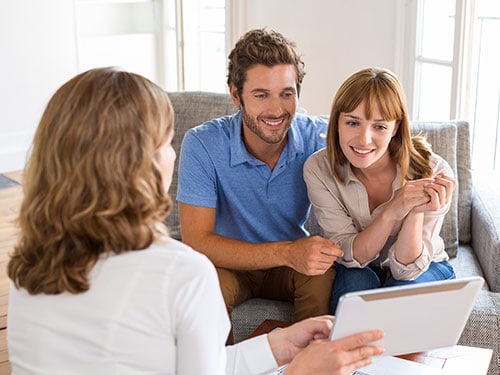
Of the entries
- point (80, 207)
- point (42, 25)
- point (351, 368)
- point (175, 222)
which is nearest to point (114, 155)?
point (80, 207)

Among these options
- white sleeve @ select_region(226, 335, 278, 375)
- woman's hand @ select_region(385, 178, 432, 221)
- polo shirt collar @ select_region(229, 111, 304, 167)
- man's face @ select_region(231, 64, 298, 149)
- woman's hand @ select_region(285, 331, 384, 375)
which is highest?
man's face @ select_region(231, 64, 298, 149)

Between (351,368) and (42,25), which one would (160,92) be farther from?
(42,25)

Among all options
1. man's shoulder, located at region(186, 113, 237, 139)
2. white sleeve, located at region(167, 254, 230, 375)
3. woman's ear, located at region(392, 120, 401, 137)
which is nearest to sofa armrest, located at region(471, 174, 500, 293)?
woman's ear, located at region(392, 120, 401, 137)

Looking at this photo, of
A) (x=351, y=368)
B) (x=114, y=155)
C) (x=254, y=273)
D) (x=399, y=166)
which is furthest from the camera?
(x=254, y=273)

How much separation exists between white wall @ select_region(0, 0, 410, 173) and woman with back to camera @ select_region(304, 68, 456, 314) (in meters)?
1.70

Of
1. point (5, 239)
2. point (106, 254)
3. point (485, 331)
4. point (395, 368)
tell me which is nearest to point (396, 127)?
point (485, 331)

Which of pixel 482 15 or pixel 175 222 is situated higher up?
pixel 482 15

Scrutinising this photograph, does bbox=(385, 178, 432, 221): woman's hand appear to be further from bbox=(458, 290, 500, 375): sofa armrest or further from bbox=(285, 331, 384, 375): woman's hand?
bbox=(285, 331, 384, 375): woman's hand

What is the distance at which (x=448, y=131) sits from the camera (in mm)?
2645

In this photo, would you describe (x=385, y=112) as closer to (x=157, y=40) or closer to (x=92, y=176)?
(x=92, y=176)

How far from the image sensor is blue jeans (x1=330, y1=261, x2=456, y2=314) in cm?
217

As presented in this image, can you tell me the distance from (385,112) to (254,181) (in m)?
0.46

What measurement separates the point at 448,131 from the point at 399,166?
0.52 metres

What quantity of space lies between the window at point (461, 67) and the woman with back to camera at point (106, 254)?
2.49 meters
